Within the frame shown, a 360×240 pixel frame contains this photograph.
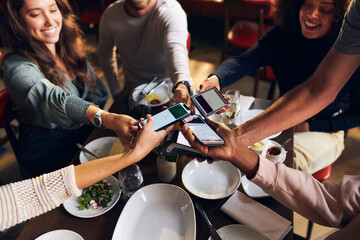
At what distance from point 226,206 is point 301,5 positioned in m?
1.31

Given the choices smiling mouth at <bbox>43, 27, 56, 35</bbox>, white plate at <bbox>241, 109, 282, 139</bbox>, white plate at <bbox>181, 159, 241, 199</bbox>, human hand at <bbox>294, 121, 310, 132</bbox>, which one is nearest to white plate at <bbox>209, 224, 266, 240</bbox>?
white plate at <bbox>181, 159, 241, 199</bbox>

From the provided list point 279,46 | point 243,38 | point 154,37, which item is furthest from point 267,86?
point 154,37

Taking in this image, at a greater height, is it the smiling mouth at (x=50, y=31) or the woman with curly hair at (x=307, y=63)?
the smiling mouth at (x=50, y=31)

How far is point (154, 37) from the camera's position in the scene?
187cm

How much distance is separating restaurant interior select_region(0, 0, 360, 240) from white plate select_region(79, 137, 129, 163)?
129cm

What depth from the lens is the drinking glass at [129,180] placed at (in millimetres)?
1074

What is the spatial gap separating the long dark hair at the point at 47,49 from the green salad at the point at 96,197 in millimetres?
772

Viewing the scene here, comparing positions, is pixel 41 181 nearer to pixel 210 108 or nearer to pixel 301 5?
pixel 210 108

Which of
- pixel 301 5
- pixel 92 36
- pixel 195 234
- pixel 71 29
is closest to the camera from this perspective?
pixel 195 234

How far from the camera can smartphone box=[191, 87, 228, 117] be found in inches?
43.2

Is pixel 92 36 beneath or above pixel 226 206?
beneath

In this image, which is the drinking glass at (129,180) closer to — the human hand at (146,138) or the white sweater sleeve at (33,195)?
the human hand at (146,138)

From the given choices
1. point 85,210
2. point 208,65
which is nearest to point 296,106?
point 85,210

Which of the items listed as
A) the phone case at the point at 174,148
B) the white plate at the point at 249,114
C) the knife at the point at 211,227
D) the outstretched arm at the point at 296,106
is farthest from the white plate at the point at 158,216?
the white plate at the point at 249,114
